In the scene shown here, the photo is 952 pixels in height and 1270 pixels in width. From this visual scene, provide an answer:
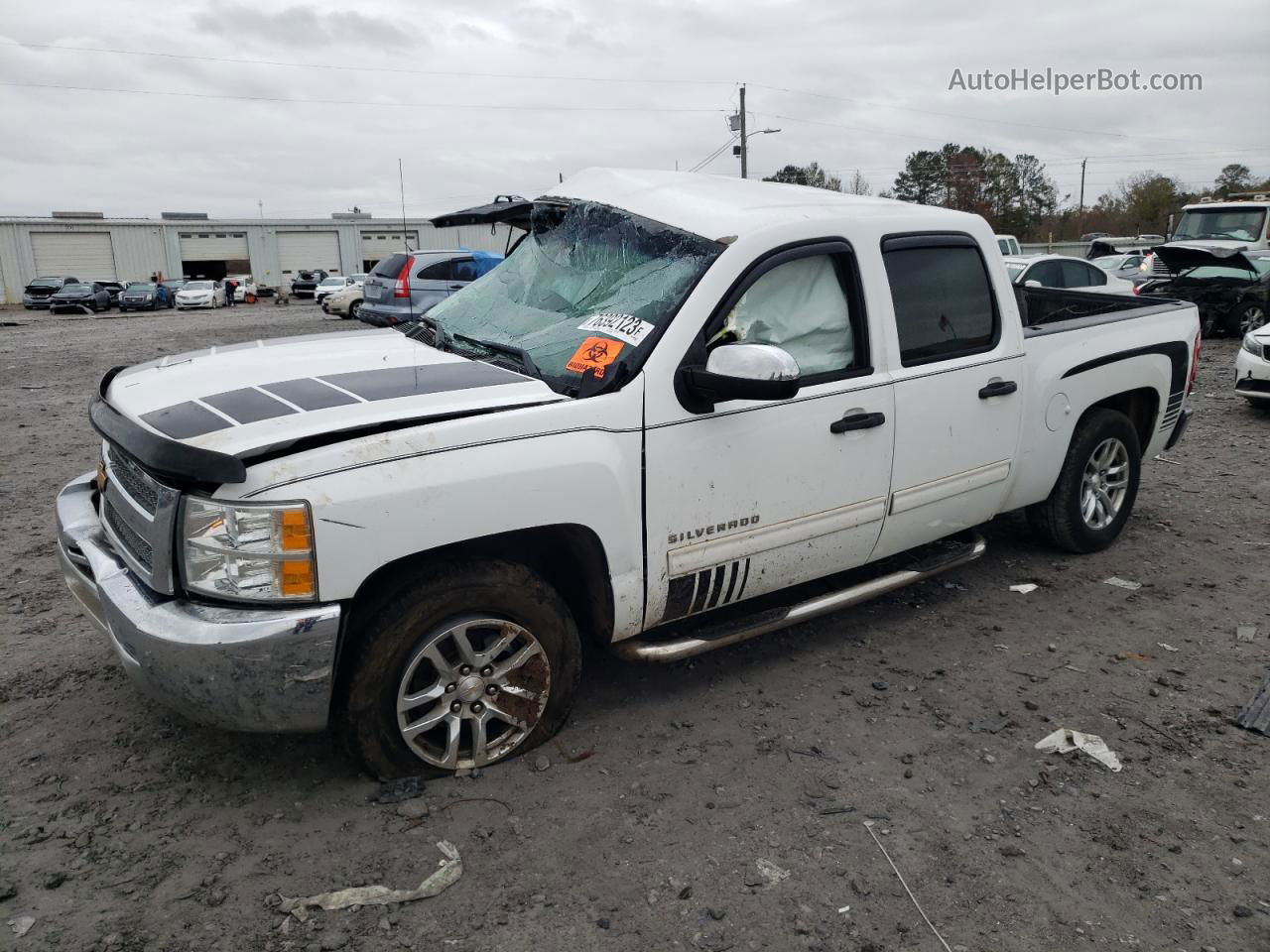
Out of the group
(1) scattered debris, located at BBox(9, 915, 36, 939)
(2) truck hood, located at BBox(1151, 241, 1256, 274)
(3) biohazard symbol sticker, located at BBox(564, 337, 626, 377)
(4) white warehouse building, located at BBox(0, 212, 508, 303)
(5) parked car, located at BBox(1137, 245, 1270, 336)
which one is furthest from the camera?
(4) white warehouse building, located at BBox(0, 212, 508, 303)

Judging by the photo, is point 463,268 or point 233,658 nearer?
point 233,658

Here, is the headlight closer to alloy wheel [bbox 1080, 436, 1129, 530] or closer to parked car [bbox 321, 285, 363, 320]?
alloy wheel [bbox 1080, 436, 1129, 530]

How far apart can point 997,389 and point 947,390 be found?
1.22 feet

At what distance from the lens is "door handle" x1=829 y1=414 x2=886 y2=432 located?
359 centimetres

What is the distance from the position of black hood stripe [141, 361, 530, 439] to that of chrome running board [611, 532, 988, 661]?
3.50 feet

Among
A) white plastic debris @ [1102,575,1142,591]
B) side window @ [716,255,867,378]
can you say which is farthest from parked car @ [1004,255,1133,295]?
side window @ [716,255,867,378]

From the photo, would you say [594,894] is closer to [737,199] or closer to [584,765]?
[584,765]

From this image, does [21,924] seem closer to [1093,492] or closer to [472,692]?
[472,692]

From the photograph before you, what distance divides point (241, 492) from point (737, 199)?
226cm

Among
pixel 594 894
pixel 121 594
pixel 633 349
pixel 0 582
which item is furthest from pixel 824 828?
pixel 0 582

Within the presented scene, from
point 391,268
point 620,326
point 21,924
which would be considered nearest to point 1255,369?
point 620,326

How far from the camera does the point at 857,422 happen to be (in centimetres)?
364

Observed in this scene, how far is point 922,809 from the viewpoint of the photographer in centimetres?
296

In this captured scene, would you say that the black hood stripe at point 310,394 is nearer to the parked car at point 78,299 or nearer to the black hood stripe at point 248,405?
the black hood stripe at point 248,405
